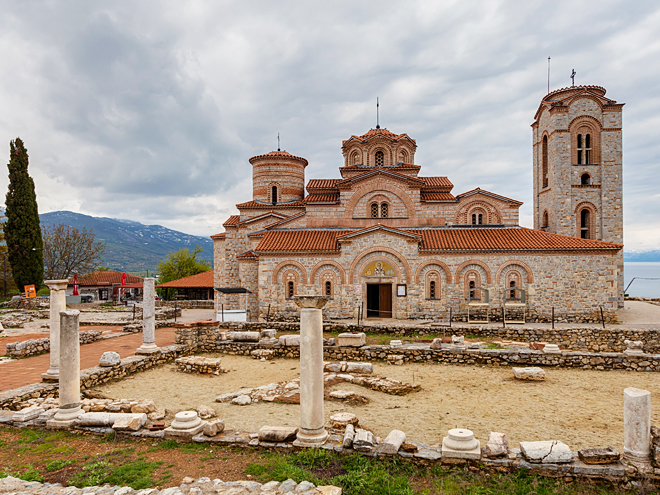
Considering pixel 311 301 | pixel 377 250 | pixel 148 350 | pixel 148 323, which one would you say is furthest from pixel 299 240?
pixel 311 301

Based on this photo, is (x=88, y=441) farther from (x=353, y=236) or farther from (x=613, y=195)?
(x=613, y=195)

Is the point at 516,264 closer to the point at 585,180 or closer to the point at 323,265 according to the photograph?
the point at 585,180

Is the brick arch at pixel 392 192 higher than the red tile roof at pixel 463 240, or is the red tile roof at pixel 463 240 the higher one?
the brick arch at pixel 392 192

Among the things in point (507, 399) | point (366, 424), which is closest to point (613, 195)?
point (507, 399)

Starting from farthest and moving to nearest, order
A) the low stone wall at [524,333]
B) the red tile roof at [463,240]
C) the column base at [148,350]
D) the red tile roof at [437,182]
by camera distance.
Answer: the red tile roof at [437,182]
the red tile roof at [463,240]
the low stone wall at [524,333]
the column base at [148,350]

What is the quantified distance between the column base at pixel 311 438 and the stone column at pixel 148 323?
8292 mm

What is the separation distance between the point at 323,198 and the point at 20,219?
81.8ft

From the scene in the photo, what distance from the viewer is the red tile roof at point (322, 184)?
24.7 metres

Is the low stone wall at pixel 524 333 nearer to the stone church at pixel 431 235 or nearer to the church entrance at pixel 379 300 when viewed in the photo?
the stone church at pixel 431 235

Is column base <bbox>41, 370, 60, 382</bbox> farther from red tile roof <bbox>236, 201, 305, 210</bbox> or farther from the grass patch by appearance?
red tile roof <bbox>236, 201, 305, 210</bbox>

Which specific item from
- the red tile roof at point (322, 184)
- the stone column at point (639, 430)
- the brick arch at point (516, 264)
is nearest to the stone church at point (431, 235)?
the brick arch at point (516, 264)

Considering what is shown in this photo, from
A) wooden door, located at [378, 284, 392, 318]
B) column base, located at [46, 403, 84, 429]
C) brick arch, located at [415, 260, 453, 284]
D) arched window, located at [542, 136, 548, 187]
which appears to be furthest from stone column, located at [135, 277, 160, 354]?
arched window, located at [542, 136, 548, 187]

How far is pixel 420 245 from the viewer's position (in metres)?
20.7

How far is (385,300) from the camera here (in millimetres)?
20781
